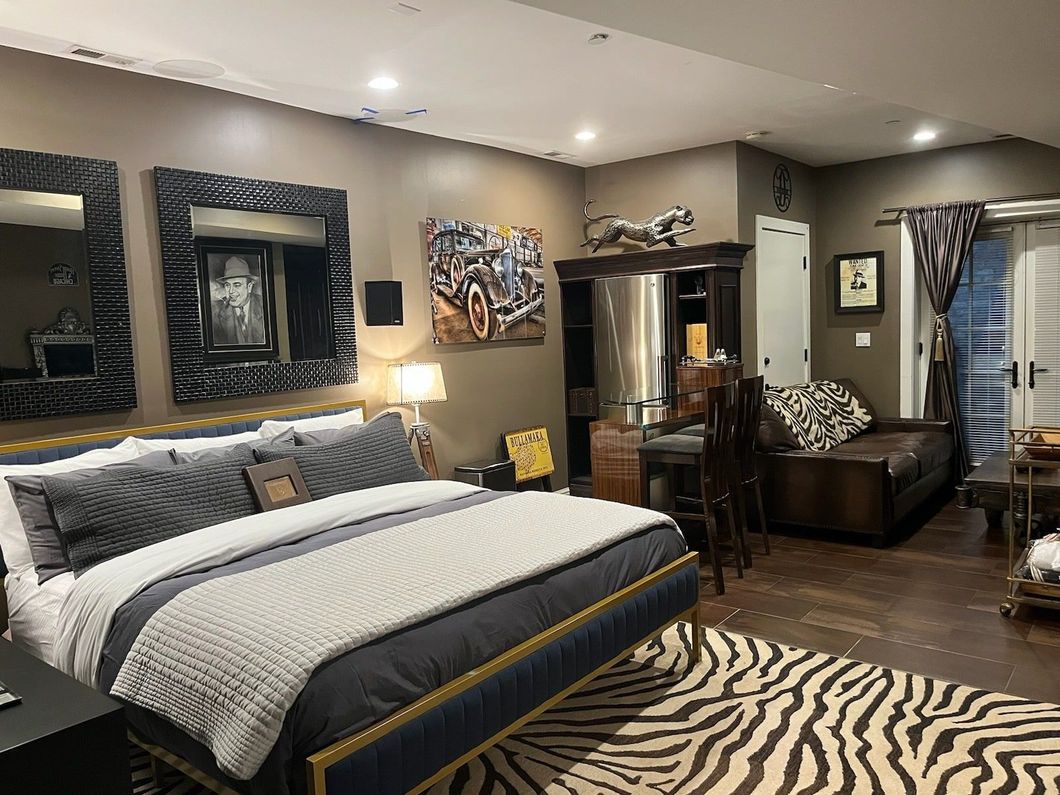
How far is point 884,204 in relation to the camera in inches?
257

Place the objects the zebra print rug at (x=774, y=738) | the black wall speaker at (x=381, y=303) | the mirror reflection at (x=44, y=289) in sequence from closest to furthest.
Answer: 1. the zebra print rug at (x=774, y=738)
2. the mirror reflection at (x=44, y=289)
3. the black wall speaker at (x=381, y=303)

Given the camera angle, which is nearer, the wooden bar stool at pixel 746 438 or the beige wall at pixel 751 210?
the wooden bar stool at pixel 746 438

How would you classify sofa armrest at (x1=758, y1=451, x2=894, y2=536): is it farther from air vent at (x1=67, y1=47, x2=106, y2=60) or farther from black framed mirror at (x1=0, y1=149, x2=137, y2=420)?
air vent at (x1=67, y1=47, x2=106, y2=60)

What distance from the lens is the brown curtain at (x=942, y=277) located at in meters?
6.14

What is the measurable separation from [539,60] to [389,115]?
Answer: 4.11 ft

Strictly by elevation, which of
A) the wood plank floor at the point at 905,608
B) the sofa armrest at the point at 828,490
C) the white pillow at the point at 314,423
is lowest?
the wood plank floor at the point at 905,608

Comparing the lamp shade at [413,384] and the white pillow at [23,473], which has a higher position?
the lamp shade at [413,384]

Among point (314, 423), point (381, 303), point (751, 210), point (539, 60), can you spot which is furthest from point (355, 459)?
point (751, 210)

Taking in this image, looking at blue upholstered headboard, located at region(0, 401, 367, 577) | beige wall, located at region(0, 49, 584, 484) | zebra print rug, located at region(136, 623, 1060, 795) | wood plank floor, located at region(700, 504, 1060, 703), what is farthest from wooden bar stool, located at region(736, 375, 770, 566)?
blue upholstered headboard, located at region(0, 401, 367, 577)

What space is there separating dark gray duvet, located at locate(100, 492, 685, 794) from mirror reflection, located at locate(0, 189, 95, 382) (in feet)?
4.83

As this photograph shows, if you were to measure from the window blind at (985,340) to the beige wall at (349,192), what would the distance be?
3.16 m

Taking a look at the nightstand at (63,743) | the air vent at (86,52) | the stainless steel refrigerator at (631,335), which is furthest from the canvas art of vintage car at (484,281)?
the nightstand at (63,743)

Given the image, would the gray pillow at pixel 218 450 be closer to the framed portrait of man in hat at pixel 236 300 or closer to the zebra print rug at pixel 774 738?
the framed portrait of man in hat at pixel 236 300

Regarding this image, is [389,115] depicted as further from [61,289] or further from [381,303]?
[61,289]
